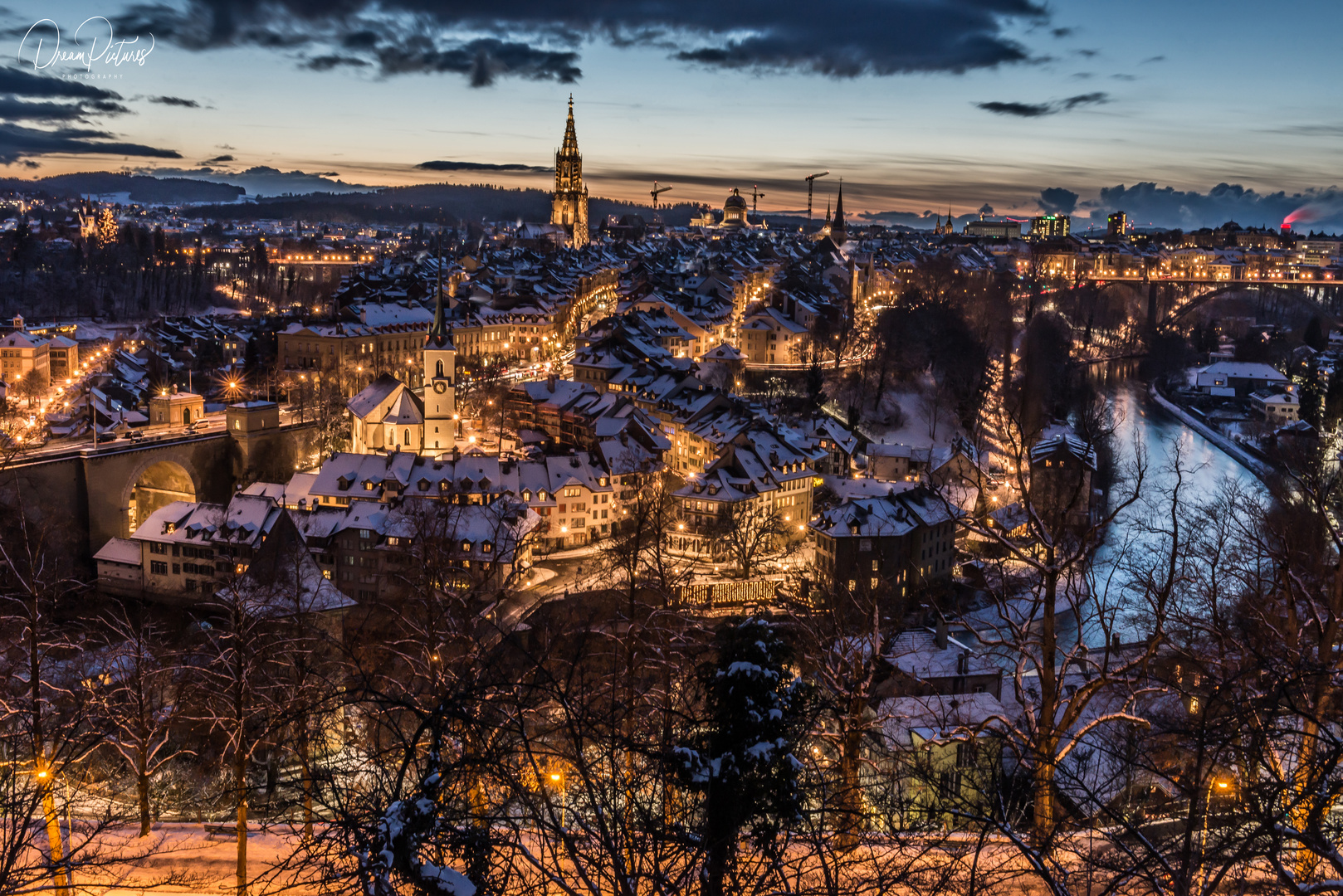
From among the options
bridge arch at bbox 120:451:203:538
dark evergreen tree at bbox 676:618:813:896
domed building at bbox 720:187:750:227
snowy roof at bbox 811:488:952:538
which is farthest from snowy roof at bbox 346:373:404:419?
domed building at bbox 720:187:750:227

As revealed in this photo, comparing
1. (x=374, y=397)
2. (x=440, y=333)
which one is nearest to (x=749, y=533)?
(x=374, y=397)

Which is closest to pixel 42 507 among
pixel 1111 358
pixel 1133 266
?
pixel 1111 358

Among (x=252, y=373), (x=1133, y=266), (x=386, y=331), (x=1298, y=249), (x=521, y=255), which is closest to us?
(x=252, y=373)

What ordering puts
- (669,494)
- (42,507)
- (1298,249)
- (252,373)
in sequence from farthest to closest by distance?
1. (1298,249)
2. (252,373)
3. (669,494)
4. (42,507)

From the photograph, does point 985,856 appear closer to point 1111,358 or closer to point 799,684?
point 799,684

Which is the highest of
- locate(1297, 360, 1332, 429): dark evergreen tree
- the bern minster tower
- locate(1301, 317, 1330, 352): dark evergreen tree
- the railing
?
the bern minster tower

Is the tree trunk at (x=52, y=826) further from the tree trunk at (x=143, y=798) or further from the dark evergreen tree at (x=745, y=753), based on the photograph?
the dark evergreen tree at (x=745, y=753)

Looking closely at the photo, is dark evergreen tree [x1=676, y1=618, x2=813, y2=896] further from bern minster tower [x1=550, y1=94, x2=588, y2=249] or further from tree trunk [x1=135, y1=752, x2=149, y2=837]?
bern minster tower [x1=550, y1=94, x2=588, y2=249]
